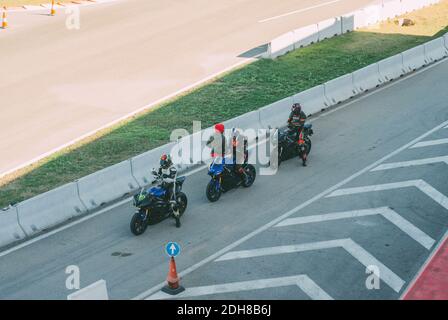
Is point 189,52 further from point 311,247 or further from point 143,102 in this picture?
point 311,247

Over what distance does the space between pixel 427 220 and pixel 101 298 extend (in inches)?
328

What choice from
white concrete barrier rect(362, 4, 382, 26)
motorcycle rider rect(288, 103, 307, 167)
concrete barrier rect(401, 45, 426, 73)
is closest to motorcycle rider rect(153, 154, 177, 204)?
motorcycle rider rect(288, 103, 307, 167)

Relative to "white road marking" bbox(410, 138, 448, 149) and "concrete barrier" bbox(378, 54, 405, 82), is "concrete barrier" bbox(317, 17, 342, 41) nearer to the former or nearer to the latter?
"concrete barrier" bbox(378, 54, 405, 82)

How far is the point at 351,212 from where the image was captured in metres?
17.7

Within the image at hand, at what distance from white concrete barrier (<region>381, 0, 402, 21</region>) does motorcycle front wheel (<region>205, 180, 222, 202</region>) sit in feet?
71.6

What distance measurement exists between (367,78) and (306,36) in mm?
6106

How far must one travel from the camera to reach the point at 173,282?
46.8 ft

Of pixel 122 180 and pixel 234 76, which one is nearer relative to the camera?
pixel 122 180

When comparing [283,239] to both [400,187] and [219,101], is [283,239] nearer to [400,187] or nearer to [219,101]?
[400,187]

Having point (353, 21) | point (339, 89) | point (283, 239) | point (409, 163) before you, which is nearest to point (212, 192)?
point (283, 239)

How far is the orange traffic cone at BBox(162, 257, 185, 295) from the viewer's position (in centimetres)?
1417

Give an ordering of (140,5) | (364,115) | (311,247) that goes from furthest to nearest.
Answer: (140,5)
(364,115)
(311,247)
